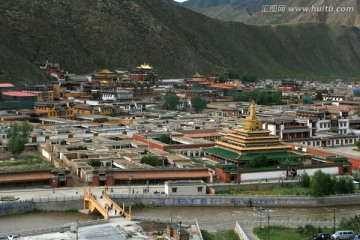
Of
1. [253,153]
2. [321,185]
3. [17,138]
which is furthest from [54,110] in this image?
[321,185]

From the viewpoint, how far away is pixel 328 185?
39.3 m

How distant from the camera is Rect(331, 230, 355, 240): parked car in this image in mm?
28938

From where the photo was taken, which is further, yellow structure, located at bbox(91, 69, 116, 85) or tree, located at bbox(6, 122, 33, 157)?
yellow structure, located at bbox(91, 69, 116, 85)

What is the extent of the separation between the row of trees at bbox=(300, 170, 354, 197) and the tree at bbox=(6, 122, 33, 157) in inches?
847

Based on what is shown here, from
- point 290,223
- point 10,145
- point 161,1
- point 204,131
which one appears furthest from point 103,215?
point 161,1

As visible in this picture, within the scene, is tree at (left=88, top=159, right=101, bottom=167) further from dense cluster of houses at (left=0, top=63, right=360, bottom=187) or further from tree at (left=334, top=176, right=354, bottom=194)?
tree at (left=334, top=176, right=354, bottom=194)

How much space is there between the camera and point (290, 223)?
33.4 meters

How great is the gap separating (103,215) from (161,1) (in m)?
129

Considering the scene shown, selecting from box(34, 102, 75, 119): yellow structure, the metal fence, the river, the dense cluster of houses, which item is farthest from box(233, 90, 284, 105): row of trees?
the metal fence

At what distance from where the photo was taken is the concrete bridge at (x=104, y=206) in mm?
34031

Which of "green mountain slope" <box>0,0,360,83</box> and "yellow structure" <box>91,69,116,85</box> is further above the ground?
"green mountain slope" <box>0,0,360,83</box>

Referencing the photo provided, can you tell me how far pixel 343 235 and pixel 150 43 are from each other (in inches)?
4341

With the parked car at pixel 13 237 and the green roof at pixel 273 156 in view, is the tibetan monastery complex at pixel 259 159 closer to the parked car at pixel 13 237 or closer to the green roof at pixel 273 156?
the green roof at pixel 273 156

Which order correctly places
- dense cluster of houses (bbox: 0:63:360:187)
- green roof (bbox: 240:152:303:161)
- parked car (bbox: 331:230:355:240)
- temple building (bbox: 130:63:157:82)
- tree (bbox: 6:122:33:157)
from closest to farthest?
parked car (bbox: 331:230:355:240) < dense cluster of houses (bbox: 0:63:360:187) < green roof (bbox: 240:152:303:161) < tree (bbox: 6:122:33:157) < temple building (bbox: 130:63:157:82)
